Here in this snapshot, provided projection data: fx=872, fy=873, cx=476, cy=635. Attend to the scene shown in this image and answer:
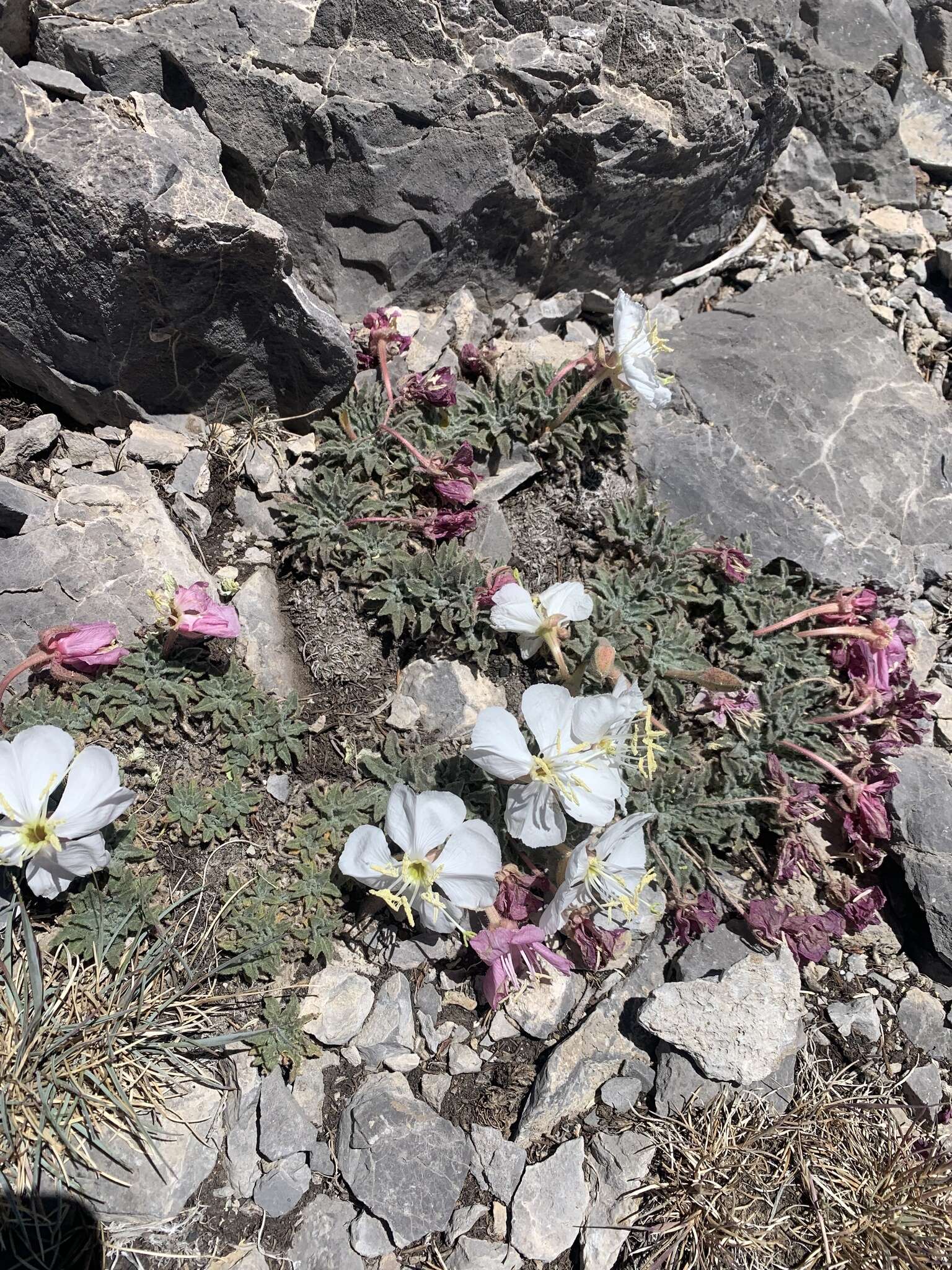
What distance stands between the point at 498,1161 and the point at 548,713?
4.14 ft

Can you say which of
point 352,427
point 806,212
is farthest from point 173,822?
point 806,212

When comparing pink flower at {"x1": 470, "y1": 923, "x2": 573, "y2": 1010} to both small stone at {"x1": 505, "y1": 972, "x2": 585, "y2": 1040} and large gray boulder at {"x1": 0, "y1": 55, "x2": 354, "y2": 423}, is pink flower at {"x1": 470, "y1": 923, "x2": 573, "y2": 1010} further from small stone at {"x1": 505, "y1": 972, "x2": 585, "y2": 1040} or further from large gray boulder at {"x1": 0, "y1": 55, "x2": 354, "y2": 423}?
large gray boulder at {"x1": 0, "y1": 55, "x2": 354, "y2": 423}

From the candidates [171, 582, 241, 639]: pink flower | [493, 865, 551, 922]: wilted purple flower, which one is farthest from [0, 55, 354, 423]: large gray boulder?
[493, 865, 551, 922]: wilted purple flower

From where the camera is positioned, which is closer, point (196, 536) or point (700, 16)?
point (196, 536)

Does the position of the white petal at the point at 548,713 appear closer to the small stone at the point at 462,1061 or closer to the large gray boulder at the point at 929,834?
the small stone at the point at 462,1061

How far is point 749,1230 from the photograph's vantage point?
2.48m

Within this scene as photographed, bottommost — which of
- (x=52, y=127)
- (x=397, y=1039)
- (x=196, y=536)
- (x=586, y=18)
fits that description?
(x=397, y=1039)

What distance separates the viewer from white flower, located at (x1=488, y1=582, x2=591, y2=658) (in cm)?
275

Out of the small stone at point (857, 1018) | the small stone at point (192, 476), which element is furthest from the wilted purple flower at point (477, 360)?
the small stone at point (857, 1018)

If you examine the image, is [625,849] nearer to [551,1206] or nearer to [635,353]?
[551,1206]

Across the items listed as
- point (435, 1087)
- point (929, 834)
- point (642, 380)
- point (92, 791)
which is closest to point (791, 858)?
point (929, 834)

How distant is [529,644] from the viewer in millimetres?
2898

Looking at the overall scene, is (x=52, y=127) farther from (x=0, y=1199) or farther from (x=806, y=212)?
(x=806, y=212)

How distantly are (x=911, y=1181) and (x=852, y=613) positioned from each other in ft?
5.91
